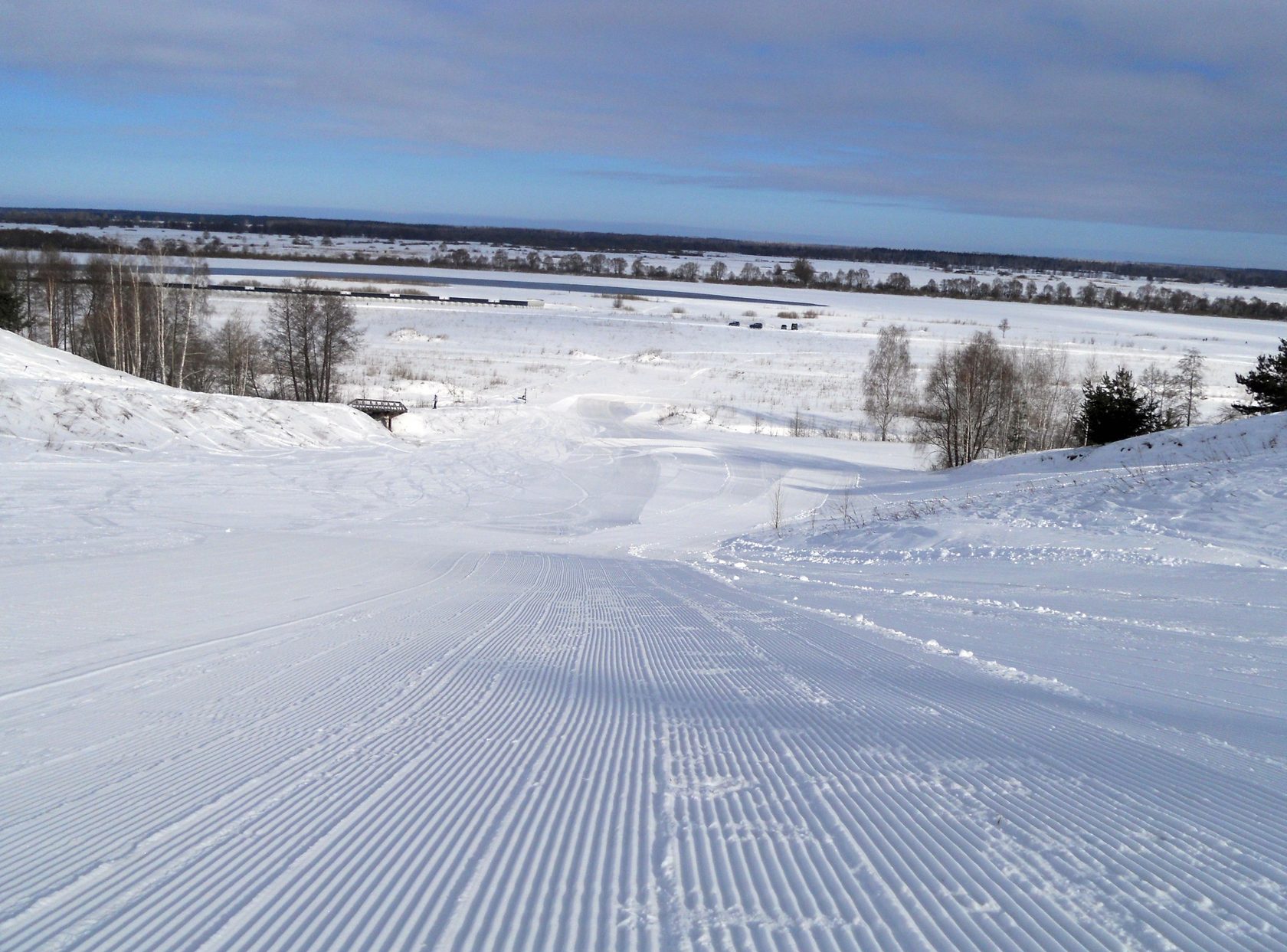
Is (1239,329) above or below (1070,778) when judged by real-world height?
above

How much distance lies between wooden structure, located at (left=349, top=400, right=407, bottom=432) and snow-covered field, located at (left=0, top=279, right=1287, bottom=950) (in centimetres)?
2477

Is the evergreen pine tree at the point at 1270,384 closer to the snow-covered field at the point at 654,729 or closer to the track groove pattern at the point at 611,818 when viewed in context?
the snow-covered field at the point at 654,729

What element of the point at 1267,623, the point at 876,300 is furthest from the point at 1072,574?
the point at 876,300

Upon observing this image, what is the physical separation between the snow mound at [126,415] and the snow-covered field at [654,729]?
7.30 metres

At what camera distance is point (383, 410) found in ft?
149

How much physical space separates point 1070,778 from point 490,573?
452 inches

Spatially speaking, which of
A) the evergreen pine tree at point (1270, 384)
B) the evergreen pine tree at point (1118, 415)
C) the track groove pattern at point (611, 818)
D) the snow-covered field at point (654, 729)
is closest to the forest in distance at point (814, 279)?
the evergreen pine tree at point (1118, 415)

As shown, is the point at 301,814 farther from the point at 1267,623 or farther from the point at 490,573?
the point at 490,573

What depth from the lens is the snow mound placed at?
1037 inches

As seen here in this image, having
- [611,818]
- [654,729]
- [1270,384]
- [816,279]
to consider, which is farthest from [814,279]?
[611,818]

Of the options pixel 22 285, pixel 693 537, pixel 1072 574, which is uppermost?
pixel 22 285

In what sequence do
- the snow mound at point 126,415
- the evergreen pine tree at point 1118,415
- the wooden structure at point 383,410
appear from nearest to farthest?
1. the snow mound at point 126,415
2. the evergreen pine tree at point 1118,415
3. the wooden structure at point 383,410

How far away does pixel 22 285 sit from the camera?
5931 centimetres

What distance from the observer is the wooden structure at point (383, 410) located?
45281mm
